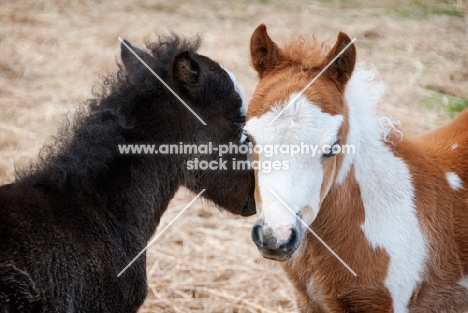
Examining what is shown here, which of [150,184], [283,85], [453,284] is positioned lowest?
[453,284]

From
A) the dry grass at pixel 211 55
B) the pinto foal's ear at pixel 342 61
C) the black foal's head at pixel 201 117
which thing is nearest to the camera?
the pinto foal's ear at pixel 342 61

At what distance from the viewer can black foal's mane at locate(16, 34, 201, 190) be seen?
3035 mm

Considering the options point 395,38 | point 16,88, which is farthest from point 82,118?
point 395,38

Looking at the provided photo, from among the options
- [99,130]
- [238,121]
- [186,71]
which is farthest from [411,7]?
[99,130]

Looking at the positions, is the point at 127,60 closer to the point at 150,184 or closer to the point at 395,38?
the point at 150,184

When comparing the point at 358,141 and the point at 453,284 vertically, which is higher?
the point at 358,141

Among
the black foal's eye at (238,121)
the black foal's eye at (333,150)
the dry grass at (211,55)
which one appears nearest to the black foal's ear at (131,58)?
the black foal's eye at (238,121)

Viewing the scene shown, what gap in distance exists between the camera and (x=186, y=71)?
3.18m

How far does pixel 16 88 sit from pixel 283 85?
15.6 ft

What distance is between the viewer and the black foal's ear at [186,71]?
313 cm

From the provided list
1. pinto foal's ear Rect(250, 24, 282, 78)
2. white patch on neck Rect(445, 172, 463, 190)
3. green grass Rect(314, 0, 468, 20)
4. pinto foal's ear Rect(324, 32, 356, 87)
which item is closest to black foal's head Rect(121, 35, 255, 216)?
pinto foal's ear Rect(250, 24, 282, 78)

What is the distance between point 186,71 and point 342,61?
29.3 inches

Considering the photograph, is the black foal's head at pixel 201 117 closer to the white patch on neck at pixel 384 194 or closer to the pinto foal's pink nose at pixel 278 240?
the white patch on neck at pixel 384 194

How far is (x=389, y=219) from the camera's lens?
10.3 ft
